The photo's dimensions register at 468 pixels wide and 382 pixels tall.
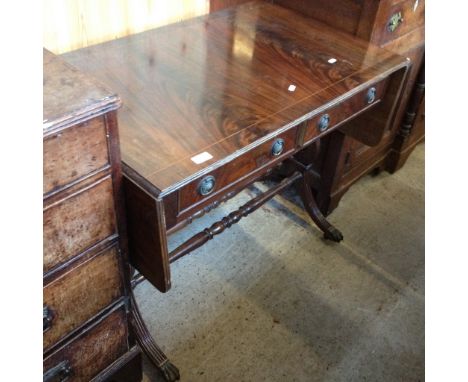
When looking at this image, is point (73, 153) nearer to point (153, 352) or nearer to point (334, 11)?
point (153, 352)

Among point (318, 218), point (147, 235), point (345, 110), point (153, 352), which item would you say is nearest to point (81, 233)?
point (147, 235)

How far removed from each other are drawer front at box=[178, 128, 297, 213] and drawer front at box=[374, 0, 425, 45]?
0.71 meters

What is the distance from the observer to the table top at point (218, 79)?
42.1 inches

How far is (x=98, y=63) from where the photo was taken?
1.36 meters

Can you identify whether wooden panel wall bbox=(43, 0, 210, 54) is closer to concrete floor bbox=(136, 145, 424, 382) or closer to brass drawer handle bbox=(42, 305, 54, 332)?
brass drawer handle bbox=(42, 305, 54, 332)

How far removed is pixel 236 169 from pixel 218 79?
0.33m

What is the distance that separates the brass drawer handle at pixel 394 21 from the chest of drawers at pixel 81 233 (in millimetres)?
1248

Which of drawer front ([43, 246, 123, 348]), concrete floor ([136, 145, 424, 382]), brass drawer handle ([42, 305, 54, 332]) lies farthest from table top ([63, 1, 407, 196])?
concrete floor ([136, 145, 424, 382])

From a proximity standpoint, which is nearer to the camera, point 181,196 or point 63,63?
point 63,63

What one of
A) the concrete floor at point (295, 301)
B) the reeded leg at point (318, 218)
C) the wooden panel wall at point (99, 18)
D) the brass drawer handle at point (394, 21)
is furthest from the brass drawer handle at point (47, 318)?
the brass drawer handle at point (394, 21)

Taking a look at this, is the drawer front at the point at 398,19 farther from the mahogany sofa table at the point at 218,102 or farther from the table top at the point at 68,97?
the table top at the point at 68,97
